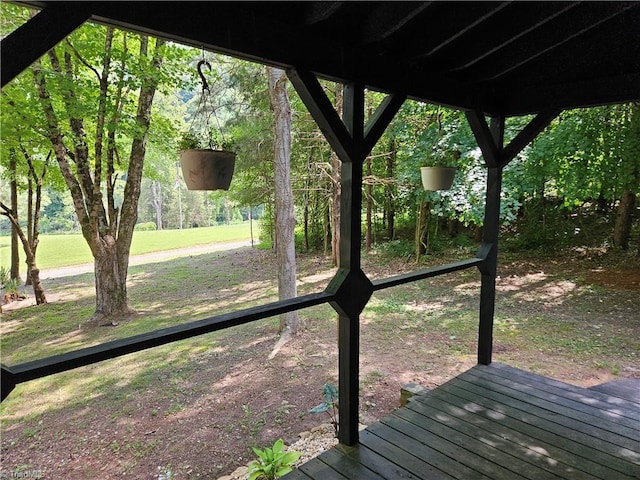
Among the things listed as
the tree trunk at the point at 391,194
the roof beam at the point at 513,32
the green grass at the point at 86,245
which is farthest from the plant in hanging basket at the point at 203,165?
the green grass at the point at 86,245

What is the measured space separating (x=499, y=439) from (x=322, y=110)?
2084 mm

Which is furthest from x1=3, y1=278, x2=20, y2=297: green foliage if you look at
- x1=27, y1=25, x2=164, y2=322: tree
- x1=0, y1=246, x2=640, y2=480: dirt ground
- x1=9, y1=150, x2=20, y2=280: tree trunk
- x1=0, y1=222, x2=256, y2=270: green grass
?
x1=0, y1=222, x2=256, y2=270: green grass

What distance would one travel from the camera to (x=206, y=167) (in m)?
1.67

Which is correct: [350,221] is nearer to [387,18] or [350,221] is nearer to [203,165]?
[203,165]

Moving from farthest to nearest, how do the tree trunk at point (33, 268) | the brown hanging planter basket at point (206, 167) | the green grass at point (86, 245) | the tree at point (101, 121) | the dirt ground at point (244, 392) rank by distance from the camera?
the green grass at point (86, 245), the tree trunk at point (33, 268), the tree at point (101, 121), the dirt ground at point (244, 392), the brown hanging planter basket at point (206, 167)

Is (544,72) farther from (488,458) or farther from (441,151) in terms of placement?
(441,151)

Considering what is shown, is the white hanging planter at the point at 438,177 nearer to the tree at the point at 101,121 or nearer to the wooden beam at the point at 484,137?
the wooden beam at the point at 484,137

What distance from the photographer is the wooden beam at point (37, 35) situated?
0.98 m

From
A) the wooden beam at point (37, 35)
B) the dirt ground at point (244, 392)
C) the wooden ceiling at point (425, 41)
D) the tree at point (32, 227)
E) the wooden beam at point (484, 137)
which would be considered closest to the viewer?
the wooden beam at point (37, 35)

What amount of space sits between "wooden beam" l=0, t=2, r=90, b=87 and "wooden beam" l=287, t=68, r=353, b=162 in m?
0.82

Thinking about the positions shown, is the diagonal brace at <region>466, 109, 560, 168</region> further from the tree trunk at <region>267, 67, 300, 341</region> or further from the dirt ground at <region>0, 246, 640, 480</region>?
the tree trunk at <region>267, 67, 300, 341</region>

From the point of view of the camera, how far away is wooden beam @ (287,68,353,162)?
1670 mm

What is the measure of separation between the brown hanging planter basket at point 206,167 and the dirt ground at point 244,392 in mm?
2345

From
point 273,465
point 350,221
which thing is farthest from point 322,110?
point 273,465
